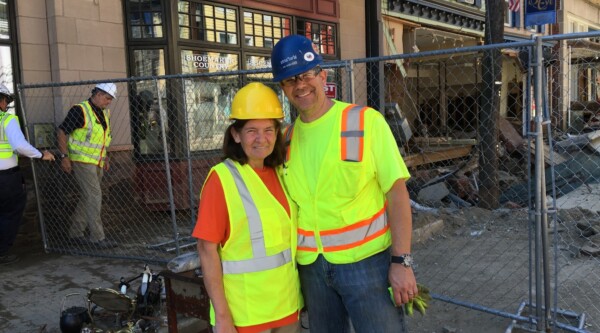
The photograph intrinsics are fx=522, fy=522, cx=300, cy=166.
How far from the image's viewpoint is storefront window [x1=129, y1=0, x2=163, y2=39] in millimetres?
7348

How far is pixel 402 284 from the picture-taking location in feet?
7.28

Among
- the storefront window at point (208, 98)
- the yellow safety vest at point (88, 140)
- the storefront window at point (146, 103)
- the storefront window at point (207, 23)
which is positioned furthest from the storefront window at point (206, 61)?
the yellow safety vest at point (88, 140)

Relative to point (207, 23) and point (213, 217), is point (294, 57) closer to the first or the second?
point (213, 217)

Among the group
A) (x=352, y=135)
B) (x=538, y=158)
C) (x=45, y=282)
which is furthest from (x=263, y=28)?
(x=352, y=135)

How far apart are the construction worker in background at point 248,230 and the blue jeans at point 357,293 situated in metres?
0.12

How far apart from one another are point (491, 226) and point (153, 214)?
485cm

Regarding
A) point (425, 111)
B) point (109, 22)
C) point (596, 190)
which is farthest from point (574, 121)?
A: point (109, 22)

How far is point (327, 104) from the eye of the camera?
238 cm

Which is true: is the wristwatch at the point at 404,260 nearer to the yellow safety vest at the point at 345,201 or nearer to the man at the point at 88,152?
the yellow safety vest at the point at 345,201

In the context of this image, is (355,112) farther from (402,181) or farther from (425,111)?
(425,111)

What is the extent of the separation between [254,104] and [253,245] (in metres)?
0.61

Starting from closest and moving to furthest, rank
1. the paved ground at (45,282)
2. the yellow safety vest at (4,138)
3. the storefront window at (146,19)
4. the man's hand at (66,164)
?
the paved ground at (45,282) → the yellow safety vest at (4,138) → the man's hand at (66,164) → the storefront window at (146,19)

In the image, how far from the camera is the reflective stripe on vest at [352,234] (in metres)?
2.29

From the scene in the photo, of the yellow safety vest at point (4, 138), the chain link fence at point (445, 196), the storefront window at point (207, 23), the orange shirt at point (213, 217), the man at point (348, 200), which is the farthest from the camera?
the storefront window at point (207, 23)
